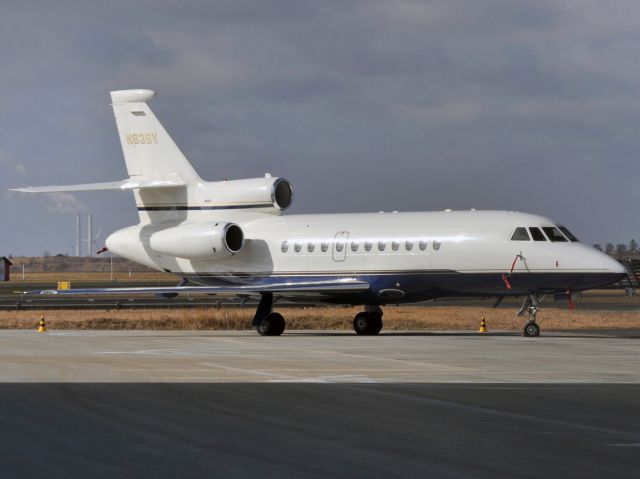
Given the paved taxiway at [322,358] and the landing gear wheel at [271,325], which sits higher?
the landing gear wheel at [271,325]

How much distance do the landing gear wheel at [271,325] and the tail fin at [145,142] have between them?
6260mm

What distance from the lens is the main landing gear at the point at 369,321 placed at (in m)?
37.9

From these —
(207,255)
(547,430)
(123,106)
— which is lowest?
(547,430)

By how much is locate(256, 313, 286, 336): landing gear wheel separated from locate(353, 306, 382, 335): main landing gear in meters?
2.79

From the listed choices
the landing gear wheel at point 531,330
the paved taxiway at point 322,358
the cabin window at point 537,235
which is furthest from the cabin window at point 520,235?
the paved taxiway at point 322,358

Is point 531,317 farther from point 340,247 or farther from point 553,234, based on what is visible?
point 340,247

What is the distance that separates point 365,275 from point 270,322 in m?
3.30

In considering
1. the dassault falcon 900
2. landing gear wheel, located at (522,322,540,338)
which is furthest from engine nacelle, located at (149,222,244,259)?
landing gear wheel, located at (522,322,540,338)

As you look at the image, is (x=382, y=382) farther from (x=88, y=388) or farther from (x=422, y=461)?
(x=422, y=461)

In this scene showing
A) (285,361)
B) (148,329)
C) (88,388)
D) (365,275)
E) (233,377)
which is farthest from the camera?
(148,329)

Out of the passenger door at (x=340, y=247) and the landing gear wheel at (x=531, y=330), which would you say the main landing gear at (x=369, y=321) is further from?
the landing gear wheel at (x=531, y=330)

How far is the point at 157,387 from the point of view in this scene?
1781cm

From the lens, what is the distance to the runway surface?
1046 cm

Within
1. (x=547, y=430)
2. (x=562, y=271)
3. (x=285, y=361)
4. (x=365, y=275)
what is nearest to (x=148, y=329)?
(x=365, y=275)
